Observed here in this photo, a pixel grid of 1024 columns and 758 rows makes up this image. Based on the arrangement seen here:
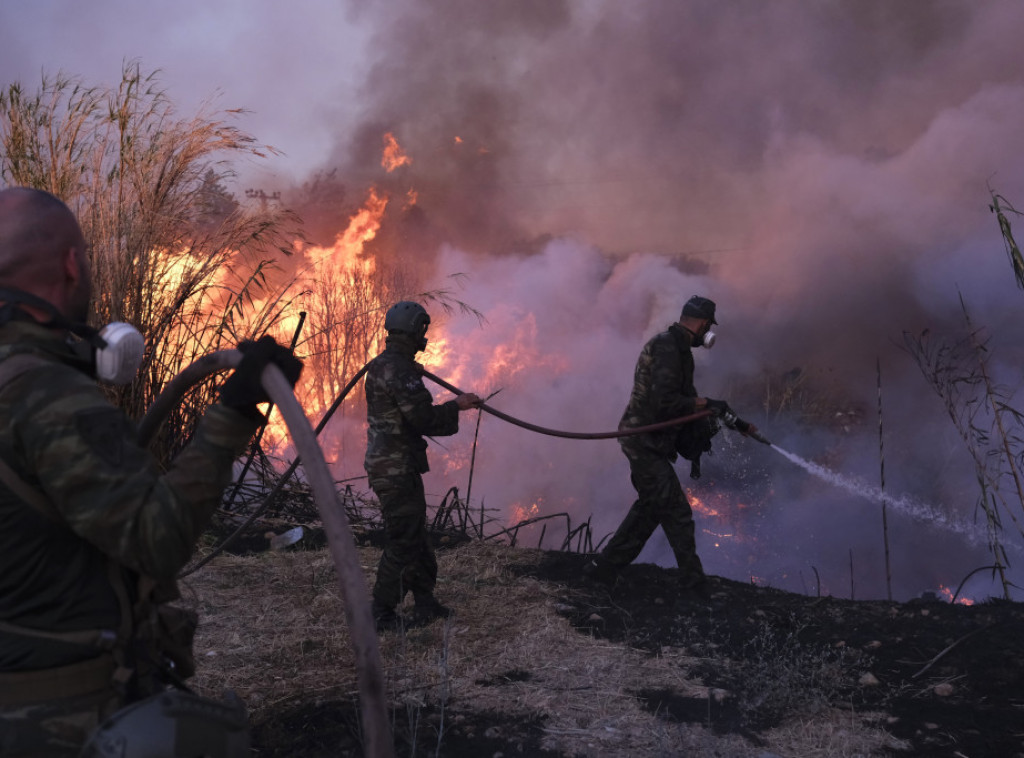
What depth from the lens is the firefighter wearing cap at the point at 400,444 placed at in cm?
499

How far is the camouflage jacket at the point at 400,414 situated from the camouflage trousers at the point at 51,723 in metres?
3.39

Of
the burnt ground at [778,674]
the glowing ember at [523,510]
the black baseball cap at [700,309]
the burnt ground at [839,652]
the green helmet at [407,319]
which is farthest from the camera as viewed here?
the glowing ember at [523,510]

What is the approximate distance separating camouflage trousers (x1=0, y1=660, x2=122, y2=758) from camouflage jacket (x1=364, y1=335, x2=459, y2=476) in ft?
11.1

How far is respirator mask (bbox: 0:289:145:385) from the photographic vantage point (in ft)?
5.28

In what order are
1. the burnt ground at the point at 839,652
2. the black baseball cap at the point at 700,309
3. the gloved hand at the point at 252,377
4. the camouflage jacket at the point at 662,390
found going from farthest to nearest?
the black baseball cap at the point at 700,309
the camouflage jacket at the point at 662,390
the burnt ground at the point at 839,652
the gloved hand at the point at 252,377

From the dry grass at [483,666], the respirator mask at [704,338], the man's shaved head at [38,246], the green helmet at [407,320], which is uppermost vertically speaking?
the respirator mask at [704,338]

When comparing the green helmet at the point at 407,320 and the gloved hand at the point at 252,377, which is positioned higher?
the green helmet at the point at 407,320

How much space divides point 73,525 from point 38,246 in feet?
1.92

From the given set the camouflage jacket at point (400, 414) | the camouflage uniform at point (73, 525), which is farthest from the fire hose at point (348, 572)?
the camouflage jacket at point (400, 414)

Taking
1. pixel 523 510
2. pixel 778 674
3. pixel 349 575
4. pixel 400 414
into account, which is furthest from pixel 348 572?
pixel 523 510

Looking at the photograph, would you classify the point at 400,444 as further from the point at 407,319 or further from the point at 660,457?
the point at 660,457

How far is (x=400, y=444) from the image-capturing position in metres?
5.07

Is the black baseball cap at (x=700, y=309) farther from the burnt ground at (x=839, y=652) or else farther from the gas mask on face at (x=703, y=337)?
the burnt ground at (x=839, y=652)

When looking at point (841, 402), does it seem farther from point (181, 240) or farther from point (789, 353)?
point (181, 240)
